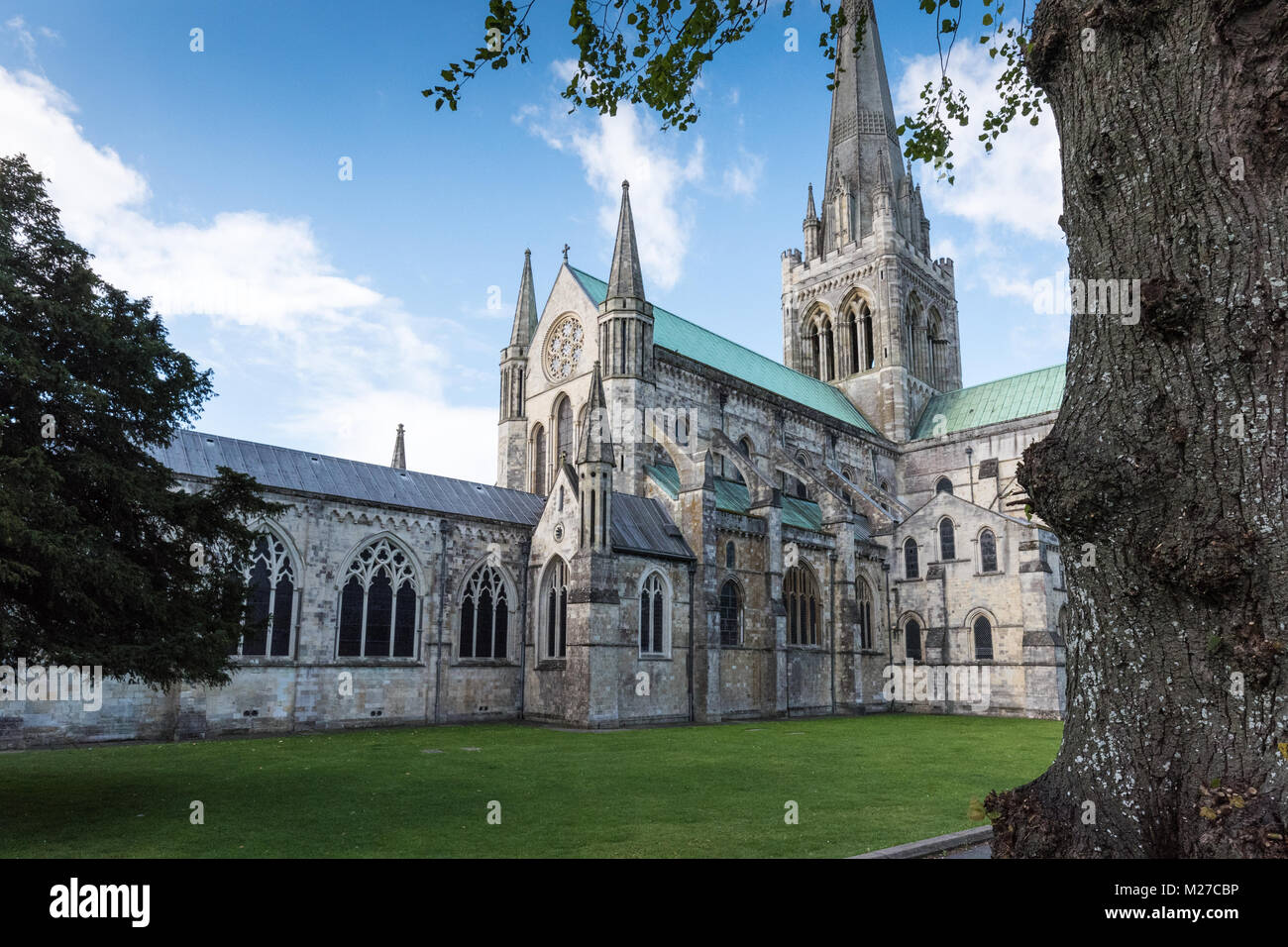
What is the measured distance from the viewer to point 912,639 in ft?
112

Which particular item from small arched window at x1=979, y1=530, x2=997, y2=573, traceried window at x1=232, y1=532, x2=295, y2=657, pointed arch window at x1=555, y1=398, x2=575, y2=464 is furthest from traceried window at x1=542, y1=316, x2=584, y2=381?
small arched window at x1=979, y1=530, x2=997, y2=573

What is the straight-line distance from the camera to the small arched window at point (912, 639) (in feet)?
111

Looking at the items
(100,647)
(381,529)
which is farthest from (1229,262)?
(381,529)

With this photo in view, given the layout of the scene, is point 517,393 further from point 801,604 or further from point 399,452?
point 801,604

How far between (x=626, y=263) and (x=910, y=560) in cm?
1706

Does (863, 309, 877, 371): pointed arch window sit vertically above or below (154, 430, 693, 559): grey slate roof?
above

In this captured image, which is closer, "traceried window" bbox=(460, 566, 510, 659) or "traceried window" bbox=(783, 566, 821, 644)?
"traceried window" bbox=(460, 566, 510, 659)

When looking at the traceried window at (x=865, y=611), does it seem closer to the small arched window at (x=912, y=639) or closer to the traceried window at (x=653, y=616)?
the small arched window at (x=912, y=639)

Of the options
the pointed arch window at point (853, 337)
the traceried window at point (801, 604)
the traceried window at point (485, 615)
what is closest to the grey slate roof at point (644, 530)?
the traceried window at point (485, 615)

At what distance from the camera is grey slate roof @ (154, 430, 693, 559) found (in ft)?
73.2

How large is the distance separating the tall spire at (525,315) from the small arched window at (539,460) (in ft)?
14.7

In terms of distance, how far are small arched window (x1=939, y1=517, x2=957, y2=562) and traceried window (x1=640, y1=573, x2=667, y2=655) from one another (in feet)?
46.3

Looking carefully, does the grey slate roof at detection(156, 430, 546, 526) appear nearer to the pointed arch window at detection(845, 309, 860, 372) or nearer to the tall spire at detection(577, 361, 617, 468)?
the tall spire at detection(577, 361, 617, 468)
